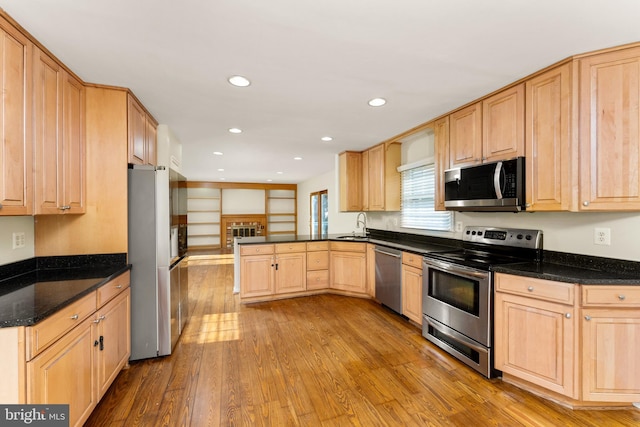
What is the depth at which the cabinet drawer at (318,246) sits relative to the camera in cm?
444

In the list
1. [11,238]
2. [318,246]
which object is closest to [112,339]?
[11,238]

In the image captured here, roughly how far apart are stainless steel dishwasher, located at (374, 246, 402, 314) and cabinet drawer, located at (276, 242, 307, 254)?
1.13 metres

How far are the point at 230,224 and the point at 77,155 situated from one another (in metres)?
7.80

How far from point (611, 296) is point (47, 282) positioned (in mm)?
3675

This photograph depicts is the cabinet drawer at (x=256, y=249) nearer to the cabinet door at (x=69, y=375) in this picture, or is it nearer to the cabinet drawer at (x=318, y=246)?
the cabinet drawer at (x=318, y=246)

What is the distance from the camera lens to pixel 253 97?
258 centimetres

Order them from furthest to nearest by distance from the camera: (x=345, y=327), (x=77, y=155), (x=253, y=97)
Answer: (x=345, y=327)
(x=253, y=97)
(x=77, y=155)

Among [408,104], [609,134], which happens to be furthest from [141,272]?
[609,134]

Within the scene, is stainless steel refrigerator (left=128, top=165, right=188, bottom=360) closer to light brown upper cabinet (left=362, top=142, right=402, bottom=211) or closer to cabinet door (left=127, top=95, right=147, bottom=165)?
cabinet door (left=127, top=95, right=147, bottom=165)

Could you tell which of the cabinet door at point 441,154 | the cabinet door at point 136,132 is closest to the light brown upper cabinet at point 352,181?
the cabinet door at point 441,154

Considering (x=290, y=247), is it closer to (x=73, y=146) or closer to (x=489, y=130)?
(x=73, y=146)

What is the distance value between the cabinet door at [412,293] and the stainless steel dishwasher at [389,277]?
79mm

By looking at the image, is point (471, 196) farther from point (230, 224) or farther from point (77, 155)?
point (230, 224)

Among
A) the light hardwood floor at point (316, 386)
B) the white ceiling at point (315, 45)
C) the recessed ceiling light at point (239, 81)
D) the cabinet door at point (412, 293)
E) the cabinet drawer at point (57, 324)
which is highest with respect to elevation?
the white ceiling at point (315, 45)
